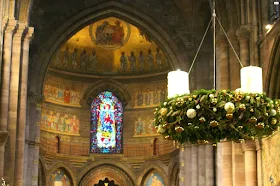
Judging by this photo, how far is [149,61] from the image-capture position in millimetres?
38875

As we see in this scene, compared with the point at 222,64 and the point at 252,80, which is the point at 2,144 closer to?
the point at 222,64

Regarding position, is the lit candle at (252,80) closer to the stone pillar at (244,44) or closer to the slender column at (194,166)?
the stone pillar at (244,44)

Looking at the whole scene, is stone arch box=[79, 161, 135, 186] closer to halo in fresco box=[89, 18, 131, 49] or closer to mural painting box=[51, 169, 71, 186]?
mural painting box=[51, 169, 71, 186]

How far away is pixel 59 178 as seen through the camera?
3769cm

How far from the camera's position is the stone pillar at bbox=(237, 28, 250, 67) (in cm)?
2355

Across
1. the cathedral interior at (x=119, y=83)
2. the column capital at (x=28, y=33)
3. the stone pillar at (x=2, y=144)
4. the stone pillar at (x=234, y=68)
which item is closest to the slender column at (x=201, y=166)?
the cathedral interior at (x=119, y=83)

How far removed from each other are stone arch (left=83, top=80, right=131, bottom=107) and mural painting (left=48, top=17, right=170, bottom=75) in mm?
562

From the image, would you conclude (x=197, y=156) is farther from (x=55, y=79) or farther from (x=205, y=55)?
(x=55, y=79)

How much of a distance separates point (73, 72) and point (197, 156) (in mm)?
10610

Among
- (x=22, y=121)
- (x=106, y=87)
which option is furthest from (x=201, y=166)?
(x=106, y=87)

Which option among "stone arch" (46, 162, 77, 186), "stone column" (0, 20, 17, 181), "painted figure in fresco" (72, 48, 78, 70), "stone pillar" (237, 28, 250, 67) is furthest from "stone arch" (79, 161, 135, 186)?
"stone pillar" (237, 28, 250, 67)

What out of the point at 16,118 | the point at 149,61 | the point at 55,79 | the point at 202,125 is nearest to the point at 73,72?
the point at 55,79

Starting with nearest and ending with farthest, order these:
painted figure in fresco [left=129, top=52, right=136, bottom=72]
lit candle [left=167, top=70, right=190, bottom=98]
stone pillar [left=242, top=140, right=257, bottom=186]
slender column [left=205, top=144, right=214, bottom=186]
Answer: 1. lit candle [left=167, top=70, right=190, bottom=98]
2. stone pillar [left=242, top=140, right=257, bottom=186]
3. slender column [left=205, top=144, right=214, bottom=186]
4. painted figure in fresco [left=129, top=52, right=136, bottom=72]

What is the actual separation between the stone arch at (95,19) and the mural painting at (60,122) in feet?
17.6
